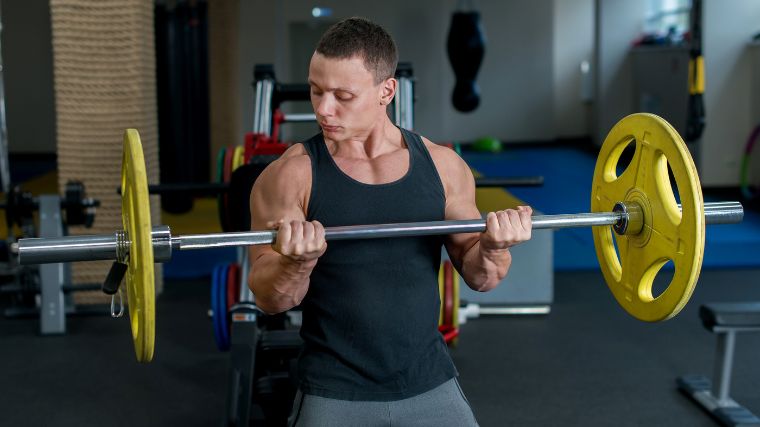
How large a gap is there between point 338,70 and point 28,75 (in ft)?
28.1

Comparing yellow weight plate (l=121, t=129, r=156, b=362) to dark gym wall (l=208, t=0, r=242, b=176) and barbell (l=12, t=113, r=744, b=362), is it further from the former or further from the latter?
dark gym wall (l=208, t=0, r=242, b=176)

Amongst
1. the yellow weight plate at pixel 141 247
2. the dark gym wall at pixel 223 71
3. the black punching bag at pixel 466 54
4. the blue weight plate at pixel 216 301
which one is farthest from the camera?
the black punching bag at pixel 466 54

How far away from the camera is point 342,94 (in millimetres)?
1397

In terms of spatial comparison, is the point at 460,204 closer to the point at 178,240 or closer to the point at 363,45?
the point at 363,45

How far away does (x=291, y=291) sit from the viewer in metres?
1.41

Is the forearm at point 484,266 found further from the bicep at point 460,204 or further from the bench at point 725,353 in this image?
the bench at point 725,353

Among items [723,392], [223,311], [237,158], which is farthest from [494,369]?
[237,158]

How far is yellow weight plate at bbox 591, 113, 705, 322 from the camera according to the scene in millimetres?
1386

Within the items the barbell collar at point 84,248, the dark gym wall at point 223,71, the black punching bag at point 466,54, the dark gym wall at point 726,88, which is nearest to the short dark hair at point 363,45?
the barbell collar at point 84,248

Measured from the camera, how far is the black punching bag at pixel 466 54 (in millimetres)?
6438

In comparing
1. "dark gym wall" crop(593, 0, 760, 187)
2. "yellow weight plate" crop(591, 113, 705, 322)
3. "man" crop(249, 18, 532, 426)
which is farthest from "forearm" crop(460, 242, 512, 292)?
"dark gym wall" crop(593, 0, 760, 187)

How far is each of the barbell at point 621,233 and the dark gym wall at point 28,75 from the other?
325 inches

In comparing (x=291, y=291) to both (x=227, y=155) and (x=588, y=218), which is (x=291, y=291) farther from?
(x=227, y=155)

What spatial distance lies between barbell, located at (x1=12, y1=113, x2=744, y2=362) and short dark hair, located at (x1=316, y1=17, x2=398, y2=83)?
0.25 m
